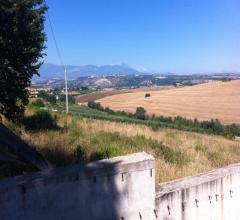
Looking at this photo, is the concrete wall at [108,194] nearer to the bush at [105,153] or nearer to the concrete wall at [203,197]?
the concrete wall at [203,197]

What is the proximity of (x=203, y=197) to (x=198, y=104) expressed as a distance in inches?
1894

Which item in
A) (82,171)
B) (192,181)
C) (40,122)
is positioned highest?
(82,171)

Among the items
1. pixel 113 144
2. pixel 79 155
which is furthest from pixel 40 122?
pixel 79 155

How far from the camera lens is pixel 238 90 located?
59.8m

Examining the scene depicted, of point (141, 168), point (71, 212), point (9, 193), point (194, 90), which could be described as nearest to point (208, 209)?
point (141, 168)

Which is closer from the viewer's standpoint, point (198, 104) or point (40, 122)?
point (40, 122)

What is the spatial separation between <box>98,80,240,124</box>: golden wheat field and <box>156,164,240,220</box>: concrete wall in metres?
34.1

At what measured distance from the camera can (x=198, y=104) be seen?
53281mm

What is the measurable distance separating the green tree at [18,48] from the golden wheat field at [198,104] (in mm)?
31612

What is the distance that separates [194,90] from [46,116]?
55.8 m

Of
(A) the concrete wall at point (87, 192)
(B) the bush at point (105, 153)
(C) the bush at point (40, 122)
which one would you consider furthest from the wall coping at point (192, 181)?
(C) the bush at point (40, 122)

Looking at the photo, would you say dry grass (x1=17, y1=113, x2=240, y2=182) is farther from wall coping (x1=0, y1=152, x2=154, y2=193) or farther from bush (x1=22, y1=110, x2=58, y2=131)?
wall coping (x1=0, y1=152, x2=154, y2=193)

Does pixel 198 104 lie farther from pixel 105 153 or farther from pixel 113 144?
pixel 105 153

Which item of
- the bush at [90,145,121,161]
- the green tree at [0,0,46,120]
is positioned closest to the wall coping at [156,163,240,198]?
the bush at [90,145,121,161]
